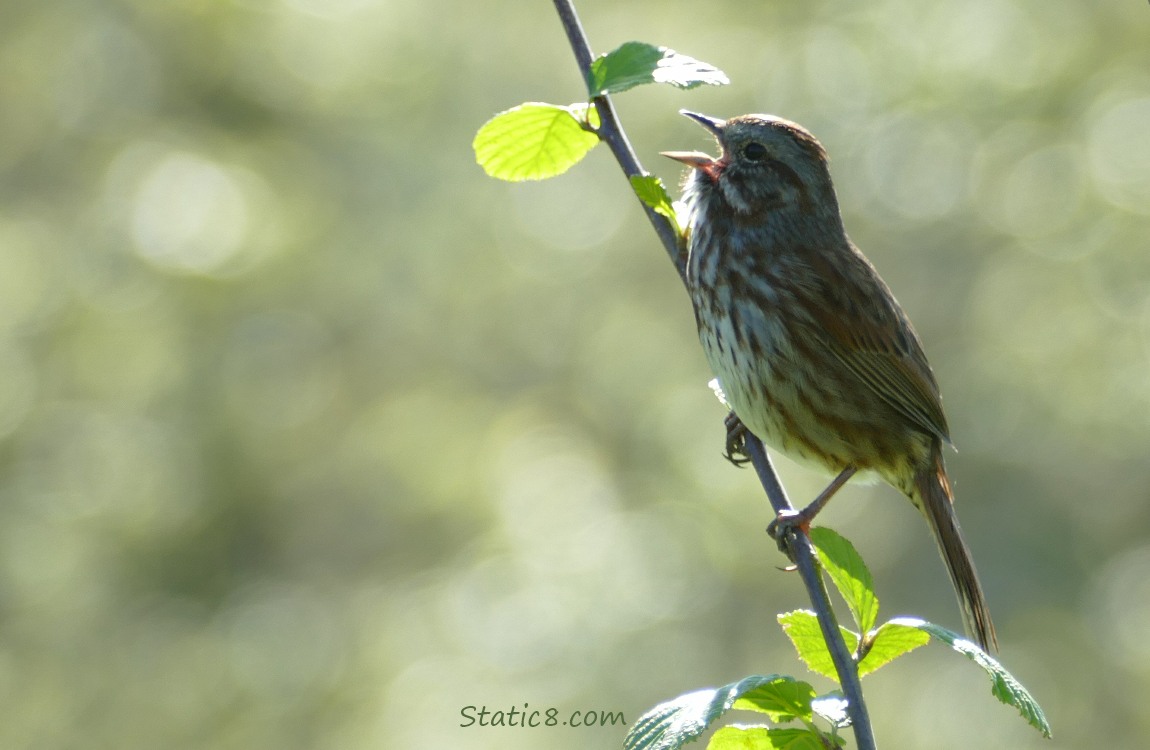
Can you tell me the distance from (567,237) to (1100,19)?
5.17m

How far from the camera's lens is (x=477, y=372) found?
38.2 ft

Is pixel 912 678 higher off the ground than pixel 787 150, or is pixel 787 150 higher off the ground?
pixel 787 150

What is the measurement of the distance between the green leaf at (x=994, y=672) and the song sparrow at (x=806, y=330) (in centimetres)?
129

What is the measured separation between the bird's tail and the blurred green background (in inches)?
191

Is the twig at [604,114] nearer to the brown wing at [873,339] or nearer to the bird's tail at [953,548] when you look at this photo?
the brown wing at [873,339]

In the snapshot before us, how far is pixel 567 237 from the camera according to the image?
11422 millimetres

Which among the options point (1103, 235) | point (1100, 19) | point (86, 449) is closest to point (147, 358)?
point (86, 449)

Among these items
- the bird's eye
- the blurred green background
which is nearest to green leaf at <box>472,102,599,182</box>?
the bird's eye

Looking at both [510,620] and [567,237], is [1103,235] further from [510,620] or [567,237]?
[510,620]

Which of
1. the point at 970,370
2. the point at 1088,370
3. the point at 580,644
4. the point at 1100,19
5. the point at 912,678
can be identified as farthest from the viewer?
the point at 1100,19

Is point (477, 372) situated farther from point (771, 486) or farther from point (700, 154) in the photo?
point (771, 486)

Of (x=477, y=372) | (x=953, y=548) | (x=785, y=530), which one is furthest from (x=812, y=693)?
(x=477, y=372)

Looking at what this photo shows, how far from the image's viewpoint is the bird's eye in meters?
3.49

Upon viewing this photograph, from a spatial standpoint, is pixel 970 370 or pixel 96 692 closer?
pixel 96 692
